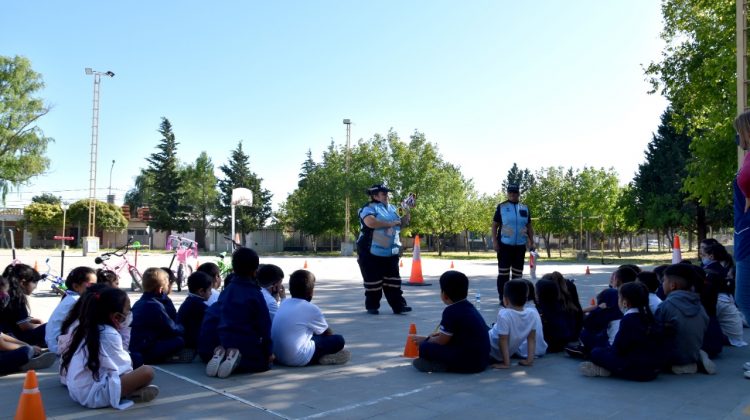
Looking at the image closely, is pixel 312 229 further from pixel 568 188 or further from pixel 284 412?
pixel 284 412

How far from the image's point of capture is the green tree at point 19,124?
43.0 meters

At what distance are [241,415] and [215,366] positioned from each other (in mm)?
1197

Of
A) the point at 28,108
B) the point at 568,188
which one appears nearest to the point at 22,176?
the point at 28,108

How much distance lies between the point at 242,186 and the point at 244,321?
57161 mm

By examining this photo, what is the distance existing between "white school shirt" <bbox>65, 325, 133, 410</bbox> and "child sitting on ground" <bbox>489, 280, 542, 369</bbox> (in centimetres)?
329

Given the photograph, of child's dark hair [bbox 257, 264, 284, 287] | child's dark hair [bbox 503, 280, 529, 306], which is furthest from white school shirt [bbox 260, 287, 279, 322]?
child's dark hair [bbox 503, 280, 529, 306]

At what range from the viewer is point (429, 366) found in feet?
17.4

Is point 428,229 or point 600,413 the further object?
point 428,229

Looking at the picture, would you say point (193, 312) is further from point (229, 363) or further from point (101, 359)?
point (101, 359)

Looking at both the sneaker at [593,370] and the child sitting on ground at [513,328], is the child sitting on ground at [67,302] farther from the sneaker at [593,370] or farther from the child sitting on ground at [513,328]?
the sneaker at [593,370]

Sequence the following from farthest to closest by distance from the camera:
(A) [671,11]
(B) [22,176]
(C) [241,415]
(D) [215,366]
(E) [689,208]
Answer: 1. (B) [22,176]
2. (E) [689,208]
3. (A) [671,11]
4. (D) [215,366]
5. (C) [241,415]

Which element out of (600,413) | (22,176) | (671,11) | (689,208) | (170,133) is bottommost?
(600,413)

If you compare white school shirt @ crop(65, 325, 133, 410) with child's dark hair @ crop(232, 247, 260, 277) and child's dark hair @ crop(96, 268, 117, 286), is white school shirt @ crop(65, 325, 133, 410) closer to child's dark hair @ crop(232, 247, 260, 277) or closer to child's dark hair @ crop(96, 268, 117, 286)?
child's dark hair @ crop(232, 247, 260, 277)

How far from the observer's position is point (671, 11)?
2189 cm
